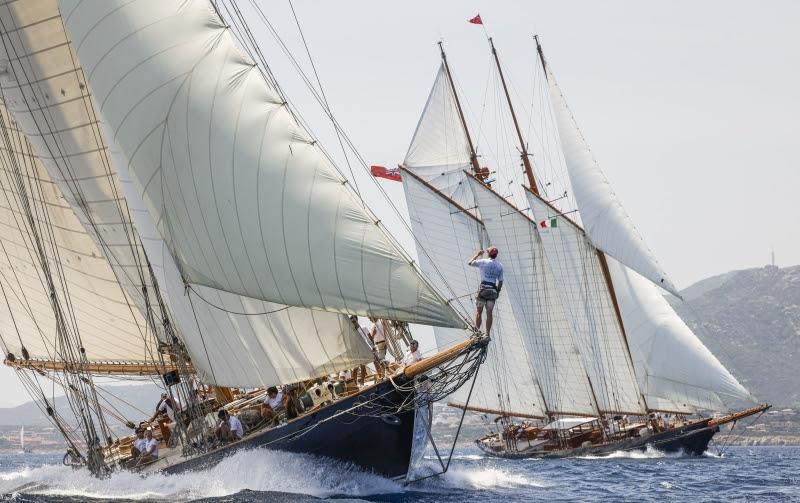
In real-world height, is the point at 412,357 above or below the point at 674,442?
above

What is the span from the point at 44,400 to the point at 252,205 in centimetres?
1446

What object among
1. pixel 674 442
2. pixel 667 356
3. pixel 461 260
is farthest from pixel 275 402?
pixel 674 442

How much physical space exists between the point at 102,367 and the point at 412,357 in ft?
45.9

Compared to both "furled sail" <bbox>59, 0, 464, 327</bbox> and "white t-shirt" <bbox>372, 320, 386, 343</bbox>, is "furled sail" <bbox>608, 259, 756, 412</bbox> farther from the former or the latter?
"furled sail" <bbox>59, 0, 464, 327</bbox>

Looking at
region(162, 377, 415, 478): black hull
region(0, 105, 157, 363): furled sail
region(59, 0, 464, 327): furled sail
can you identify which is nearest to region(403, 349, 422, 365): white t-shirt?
region(162, 377, 415, 478): black hull

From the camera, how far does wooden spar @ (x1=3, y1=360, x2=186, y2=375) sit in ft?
127

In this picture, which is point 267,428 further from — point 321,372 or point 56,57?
point 56,57

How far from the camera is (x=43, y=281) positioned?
38406mm

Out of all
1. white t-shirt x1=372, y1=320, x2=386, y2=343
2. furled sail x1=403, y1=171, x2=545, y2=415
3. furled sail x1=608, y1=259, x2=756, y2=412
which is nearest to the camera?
white t-shirt x1=372, y1=320, x2=386, y2=343

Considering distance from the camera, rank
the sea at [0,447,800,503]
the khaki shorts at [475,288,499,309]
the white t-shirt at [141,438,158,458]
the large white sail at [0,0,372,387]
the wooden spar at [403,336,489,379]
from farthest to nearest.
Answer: the white t-shirt at [141,438,158,458] < the large white sail at [0,0,372,387] < the sea at [0,447,800,503] < the wooden spar at [403,336,489,379] < the khaki shorts at [475,288,499,309]

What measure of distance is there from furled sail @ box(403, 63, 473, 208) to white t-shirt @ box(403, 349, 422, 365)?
36.1 meters

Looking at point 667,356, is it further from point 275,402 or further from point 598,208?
point 275,402

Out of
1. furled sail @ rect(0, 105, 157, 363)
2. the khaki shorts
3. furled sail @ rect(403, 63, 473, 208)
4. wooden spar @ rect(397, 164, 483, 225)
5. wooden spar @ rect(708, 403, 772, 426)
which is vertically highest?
furled sail @ rect(403, 63, 473, 208)

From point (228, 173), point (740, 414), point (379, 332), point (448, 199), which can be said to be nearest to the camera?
point (228, 173)
